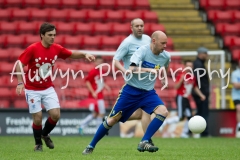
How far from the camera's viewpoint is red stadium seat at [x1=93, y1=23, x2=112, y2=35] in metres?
20.8

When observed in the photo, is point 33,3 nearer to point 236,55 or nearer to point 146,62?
point 236,55

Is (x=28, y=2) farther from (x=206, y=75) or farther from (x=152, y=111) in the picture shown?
(x=152, y=111)

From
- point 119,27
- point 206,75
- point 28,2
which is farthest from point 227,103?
point 28,2

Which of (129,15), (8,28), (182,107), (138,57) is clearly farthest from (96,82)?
(138,57)

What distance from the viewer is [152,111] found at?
9055 mm

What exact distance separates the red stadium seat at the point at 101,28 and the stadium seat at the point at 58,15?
1.23m

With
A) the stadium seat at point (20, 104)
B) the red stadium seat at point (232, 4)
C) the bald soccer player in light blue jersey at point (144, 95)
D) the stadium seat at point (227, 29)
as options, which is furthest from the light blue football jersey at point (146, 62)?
the red stadium seat at point (232, 4)

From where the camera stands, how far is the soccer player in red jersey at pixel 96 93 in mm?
15789

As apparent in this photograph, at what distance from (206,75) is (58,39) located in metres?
5.86

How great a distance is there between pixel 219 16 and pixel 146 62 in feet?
45.5

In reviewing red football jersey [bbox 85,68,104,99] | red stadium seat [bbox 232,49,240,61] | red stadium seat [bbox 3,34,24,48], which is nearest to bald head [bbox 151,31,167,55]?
red football jersey [bbox 85,68,104,99]

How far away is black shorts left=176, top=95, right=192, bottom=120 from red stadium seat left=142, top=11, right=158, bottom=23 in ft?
20.8

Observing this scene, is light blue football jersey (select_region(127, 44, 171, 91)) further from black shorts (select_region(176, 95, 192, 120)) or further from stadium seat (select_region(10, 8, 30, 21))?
stadium seat (select_region(10, 8, 30, 21))

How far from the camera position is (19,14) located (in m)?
21.1
